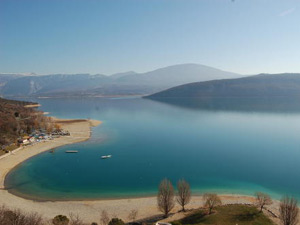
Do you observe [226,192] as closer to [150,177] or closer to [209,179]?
[209,179]

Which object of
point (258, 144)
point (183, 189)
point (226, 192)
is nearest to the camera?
point (183, 189)

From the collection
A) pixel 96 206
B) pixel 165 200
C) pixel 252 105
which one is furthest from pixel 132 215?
pixel 252 105

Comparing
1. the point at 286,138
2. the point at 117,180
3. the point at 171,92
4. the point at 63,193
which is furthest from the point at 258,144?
the point at 171,92

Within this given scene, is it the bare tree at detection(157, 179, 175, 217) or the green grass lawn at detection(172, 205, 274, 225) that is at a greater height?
the bare tree at detection(157, 179, 175, 217)

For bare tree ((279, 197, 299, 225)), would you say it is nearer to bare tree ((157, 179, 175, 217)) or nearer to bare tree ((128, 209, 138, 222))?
bare tree ((157, 179, 175, 217))

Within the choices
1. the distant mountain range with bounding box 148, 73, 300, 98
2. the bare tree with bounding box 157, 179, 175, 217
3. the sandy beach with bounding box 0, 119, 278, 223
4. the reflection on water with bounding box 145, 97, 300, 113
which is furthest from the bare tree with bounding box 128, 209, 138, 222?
the distant mountain range with bounding box 148, 73, 300, 98

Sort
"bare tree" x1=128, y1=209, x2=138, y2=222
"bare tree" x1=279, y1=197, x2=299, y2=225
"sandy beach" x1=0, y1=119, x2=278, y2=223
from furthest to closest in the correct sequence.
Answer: "sandy beach" x1=0, y1=119, x2=278, y2=223, "bare tree" x1=128, y1=209, x2=138, y2=222, "bare tree" x1=279, y1=197, x2=299, y2=225

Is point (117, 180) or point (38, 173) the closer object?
point (117, 180)
